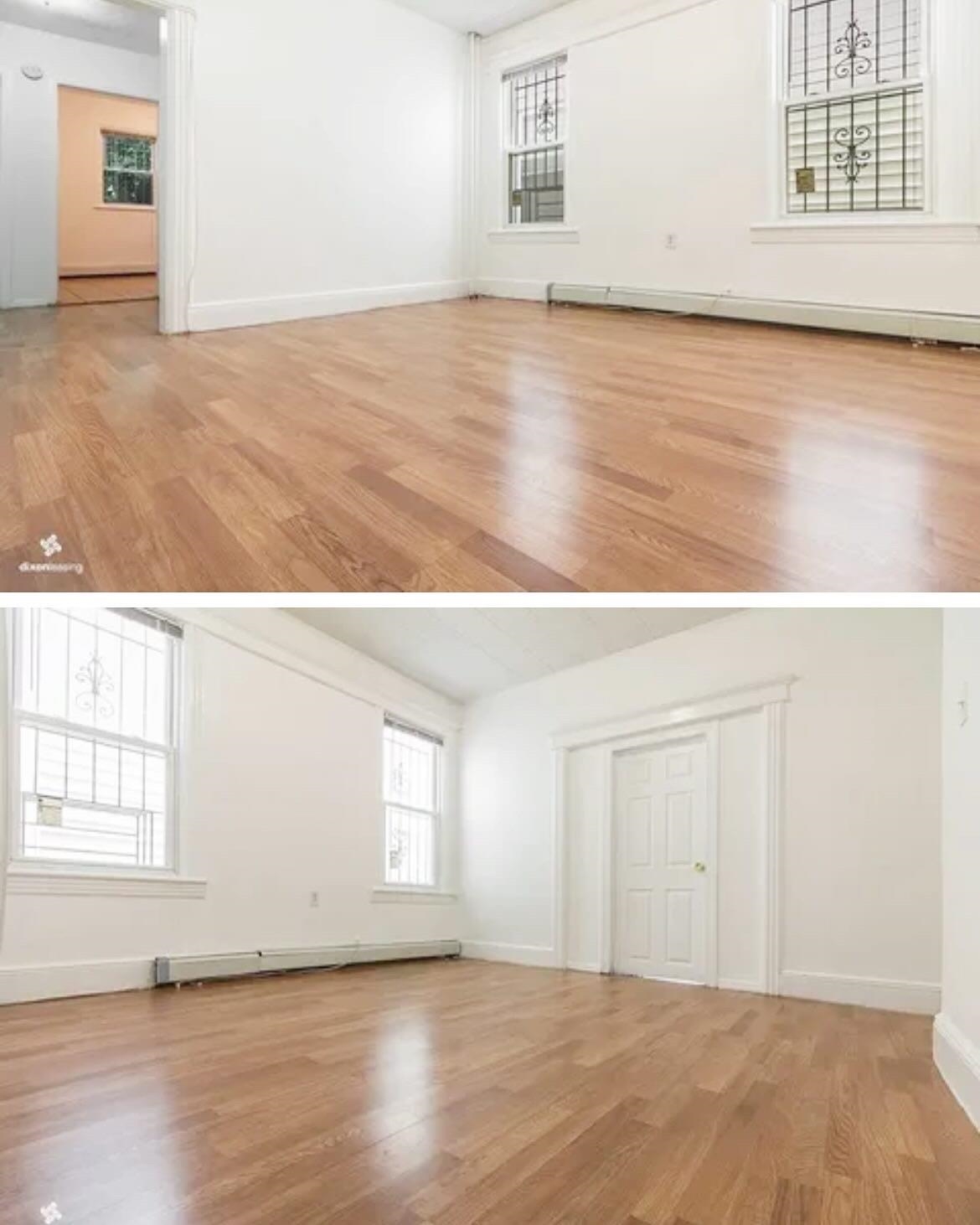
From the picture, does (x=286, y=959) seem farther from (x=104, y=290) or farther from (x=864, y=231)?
(x=104, y=290)

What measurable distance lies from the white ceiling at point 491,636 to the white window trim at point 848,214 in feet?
7.36

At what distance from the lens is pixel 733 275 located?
19.6 ft

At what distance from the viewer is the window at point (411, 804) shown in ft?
18.6

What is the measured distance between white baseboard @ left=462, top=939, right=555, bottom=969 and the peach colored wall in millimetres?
8318

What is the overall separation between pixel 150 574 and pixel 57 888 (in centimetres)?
212

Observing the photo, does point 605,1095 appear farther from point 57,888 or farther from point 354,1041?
point 57,888

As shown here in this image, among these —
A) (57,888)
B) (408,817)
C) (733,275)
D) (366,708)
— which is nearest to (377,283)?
(733,275)

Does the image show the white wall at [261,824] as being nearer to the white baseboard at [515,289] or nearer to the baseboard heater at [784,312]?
the baseboard heater at [784,312]

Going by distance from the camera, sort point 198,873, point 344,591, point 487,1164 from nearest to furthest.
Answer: point 487,1164 → point 344,591 → point 198,873

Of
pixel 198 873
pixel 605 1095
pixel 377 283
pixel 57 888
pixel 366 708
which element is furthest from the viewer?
pixel 377 283

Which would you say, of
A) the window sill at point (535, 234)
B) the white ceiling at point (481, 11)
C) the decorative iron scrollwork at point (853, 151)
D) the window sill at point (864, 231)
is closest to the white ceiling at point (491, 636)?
the window sill at point (864, 231)

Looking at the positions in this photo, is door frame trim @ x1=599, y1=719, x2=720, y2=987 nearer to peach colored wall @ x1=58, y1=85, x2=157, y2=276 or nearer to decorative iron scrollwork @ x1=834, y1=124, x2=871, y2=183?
decorative iron scrollwork @ x1=834, y1=124, x2=871, y2=183

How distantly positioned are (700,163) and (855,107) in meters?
1.03

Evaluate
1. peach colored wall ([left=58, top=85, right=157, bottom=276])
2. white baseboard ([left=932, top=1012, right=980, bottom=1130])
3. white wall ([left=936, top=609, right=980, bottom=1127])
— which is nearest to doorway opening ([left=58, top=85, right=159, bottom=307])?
peach colored wall ([left=58, top=85, right=157, bottom=276])
